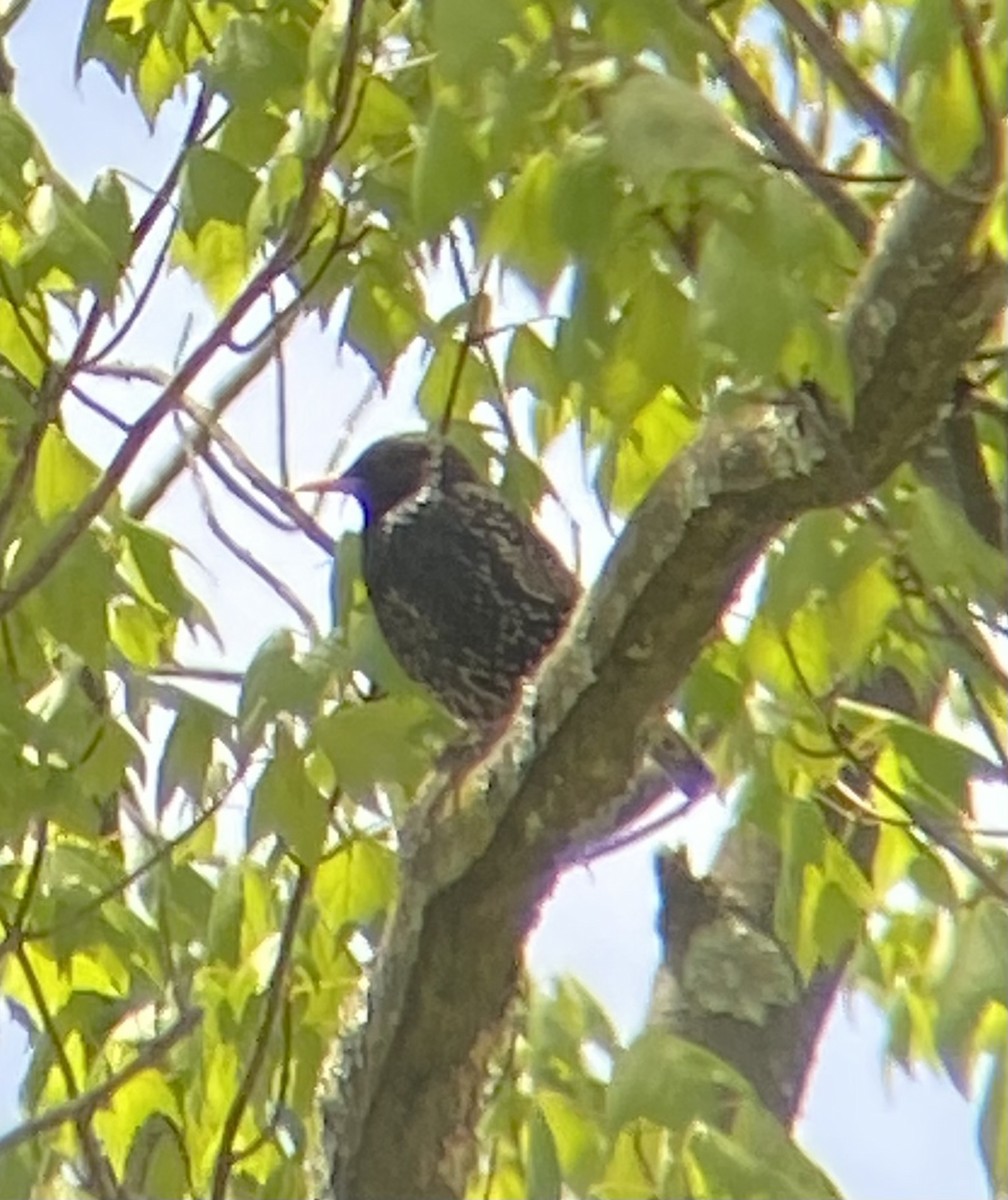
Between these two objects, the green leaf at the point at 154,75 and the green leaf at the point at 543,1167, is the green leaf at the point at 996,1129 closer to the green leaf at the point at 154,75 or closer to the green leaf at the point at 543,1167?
the green leaf at the point at 543,1167

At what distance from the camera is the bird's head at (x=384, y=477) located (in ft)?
7.14

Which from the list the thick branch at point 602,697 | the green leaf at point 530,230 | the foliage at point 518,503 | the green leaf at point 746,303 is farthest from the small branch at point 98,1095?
the green leaf at point 746,303

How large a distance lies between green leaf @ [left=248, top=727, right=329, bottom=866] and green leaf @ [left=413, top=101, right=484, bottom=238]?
39cm

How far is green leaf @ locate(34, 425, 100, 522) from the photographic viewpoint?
138 centimetres

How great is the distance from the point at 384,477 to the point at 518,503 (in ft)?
2.36

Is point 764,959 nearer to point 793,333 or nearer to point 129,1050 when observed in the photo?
point 129,1050

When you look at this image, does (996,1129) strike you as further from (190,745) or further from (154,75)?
(154,75)

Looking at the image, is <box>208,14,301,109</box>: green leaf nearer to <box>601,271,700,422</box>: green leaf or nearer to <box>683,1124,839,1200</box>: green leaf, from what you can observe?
<box>601,271,700,422</box>: green leaf

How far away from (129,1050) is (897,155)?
1011 millimetres

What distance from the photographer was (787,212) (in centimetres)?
84

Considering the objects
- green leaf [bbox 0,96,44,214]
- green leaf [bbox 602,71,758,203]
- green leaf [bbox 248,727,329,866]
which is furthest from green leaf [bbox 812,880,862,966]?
green leaf [bbox 0,96,44,214]

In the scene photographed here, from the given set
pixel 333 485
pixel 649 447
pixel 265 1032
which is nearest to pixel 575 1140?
pixel 265 1032

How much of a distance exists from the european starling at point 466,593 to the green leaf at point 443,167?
1.02 meters

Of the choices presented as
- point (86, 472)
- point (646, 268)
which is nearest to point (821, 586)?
point (646, 268)
